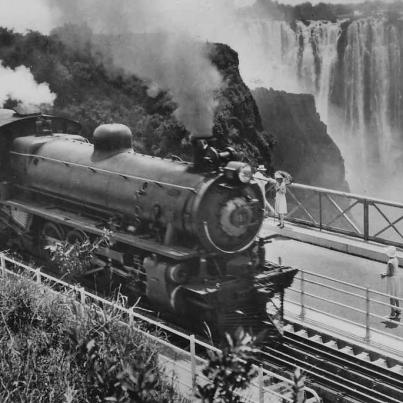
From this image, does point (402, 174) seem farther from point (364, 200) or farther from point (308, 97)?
point (364, 200)

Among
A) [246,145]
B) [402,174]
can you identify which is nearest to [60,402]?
[246,145]

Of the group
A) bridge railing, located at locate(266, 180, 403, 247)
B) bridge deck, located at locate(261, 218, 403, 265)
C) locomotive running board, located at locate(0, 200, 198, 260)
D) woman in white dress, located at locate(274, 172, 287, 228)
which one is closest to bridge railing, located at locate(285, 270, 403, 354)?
bridge deck, located at locate(261, 218, 403, 265)

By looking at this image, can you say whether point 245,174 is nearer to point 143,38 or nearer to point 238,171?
point 238,171

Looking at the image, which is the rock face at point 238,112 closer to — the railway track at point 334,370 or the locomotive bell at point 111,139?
the locomotive bell at point 111,139

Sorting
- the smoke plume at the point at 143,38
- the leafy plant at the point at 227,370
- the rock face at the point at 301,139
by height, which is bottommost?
the rock face at the point at 301,139

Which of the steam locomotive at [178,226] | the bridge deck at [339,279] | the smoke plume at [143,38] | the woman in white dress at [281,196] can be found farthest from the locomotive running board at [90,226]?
the smoke plume at [143,38]

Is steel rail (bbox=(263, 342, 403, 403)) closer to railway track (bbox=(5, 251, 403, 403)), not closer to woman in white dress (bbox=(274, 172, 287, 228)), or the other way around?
railway track (bbox=(5, 251, 403, 403))
